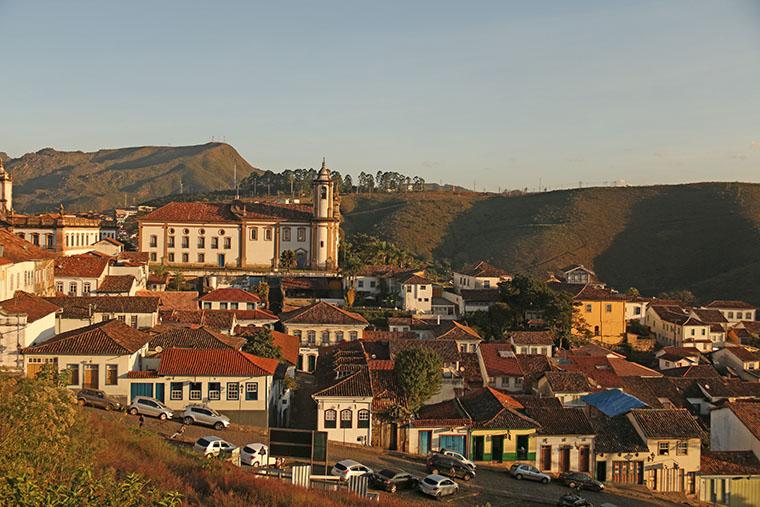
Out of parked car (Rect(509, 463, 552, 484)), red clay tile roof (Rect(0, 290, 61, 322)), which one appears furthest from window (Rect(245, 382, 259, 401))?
red clay tile roof (Rect(0, 290, 61, 322))

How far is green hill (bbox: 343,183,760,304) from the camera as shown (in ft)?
266

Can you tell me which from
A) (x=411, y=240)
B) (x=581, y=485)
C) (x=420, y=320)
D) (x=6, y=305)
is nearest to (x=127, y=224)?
(x=411, y=240)

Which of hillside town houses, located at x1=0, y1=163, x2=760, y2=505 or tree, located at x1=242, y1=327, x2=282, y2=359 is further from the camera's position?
tree, located at x1=242, y1=327, x2=282, y2=359

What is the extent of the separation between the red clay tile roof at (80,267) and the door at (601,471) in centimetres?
2766

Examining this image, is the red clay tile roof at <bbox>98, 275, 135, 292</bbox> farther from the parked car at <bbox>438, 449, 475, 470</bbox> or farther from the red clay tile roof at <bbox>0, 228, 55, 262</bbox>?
the parked car at <bbox>438, 449, 475, 470</bbox>

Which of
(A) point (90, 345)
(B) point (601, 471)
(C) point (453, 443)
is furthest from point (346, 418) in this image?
(A) point (90, 345)

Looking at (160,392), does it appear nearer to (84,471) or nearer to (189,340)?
(189,340)

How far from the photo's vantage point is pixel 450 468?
2095 centimetres

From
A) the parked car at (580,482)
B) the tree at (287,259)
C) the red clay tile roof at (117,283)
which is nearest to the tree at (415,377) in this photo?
the parked car at (580,482)

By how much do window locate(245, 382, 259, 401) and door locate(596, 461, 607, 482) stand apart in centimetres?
1110

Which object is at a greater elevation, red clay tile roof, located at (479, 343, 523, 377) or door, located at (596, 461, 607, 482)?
red clay tile roof, located at (479, 343, 523, 377)

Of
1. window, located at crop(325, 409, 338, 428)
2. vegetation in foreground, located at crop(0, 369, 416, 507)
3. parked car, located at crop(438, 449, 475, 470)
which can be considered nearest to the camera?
vegetation in foreground, located at crop(0, 369, 416, 507)

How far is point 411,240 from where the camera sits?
96750mm

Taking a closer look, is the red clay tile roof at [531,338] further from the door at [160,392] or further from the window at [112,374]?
the window at [112,374]
